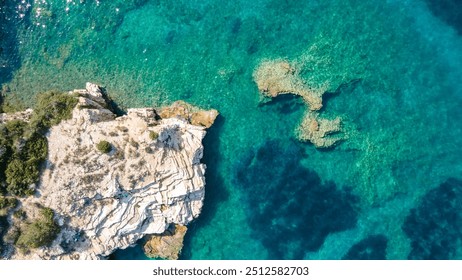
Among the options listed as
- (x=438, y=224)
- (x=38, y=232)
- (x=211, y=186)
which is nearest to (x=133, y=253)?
(x=38, y=232)

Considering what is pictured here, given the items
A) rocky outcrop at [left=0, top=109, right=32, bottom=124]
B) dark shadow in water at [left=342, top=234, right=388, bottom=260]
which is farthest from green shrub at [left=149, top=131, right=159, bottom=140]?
dark shadow in water at [left=342, top=234, right=388, bottom=260]

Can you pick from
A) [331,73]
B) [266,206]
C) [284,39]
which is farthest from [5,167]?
[331,73]

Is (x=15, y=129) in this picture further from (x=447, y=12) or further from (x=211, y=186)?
(x=447, y=12)

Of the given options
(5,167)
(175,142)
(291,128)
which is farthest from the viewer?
(291,128)

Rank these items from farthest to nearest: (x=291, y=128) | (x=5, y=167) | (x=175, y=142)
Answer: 1. (x=291, y=128)
2. (x=175, y=142)
3. (x=5, y=167)

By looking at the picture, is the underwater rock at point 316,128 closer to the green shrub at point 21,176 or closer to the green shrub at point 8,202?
the green shrub at point 21,176

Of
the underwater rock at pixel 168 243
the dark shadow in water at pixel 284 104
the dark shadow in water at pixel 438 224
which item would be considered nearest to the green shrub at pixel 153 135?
the underwater rock at pixel 168 243

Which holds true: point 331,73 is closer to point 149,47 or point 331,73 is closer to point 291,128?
point 291,128
